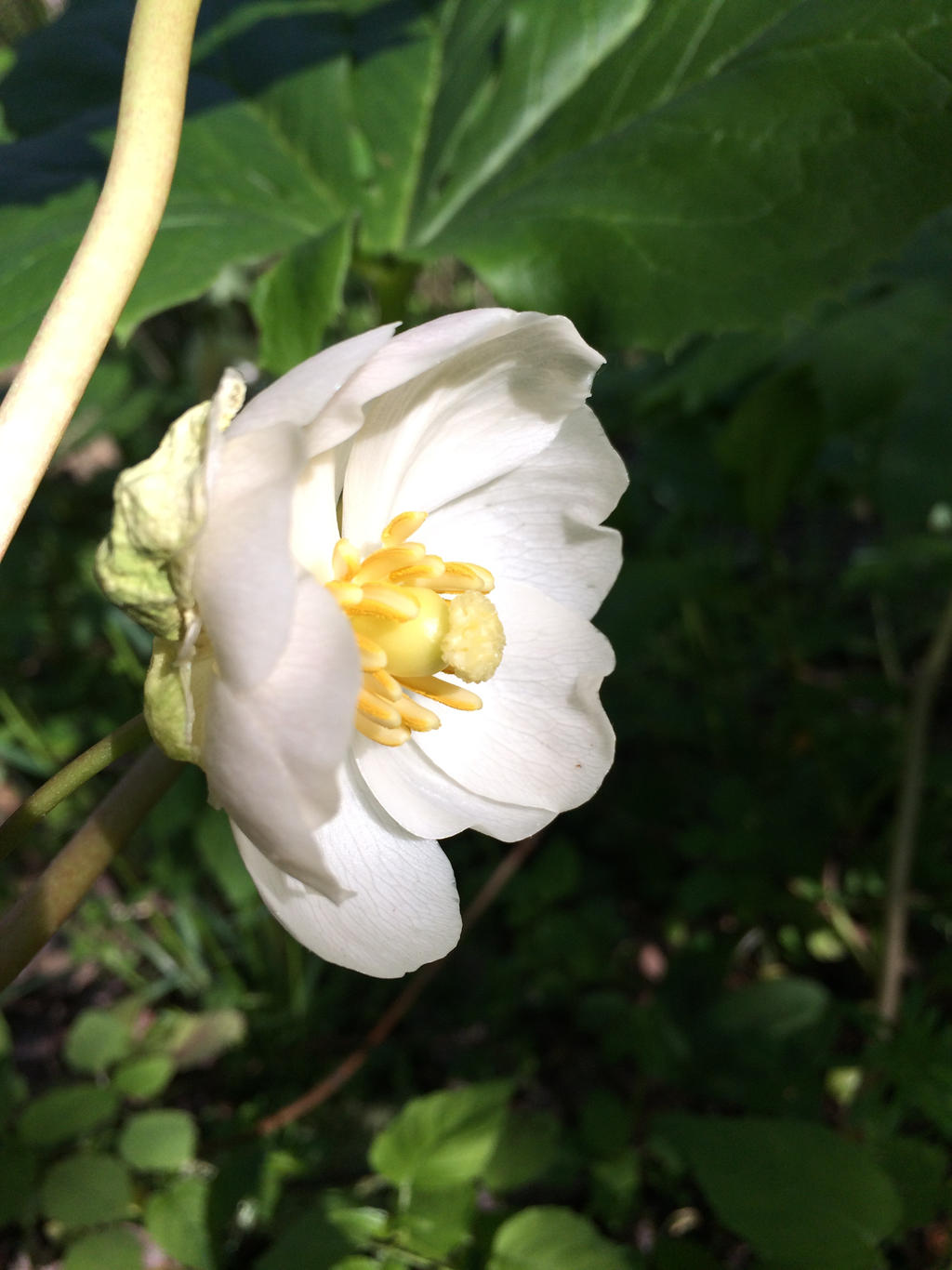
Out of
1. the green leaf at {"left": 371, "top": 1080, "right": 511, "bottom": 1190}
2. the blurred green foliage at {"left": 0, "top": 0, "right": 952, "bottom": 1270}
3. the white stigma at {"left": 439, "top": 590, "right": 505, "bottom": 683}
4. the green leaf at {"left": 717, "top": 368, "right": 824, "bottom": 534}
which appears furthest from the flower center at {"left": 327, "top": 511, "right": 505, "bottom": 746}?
the green leaf at {"left": 717, "top": 368, "right": 824, "bottom": 534}

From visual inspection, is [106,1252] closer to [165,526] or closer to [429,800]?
[429,800]

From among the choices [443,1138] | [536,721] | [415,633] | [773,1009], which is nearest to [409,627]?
[415,633]

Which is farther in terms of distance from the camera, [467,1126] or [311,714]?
[467,1126]

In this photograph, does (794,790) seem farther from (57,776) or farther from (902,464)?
(57,776)

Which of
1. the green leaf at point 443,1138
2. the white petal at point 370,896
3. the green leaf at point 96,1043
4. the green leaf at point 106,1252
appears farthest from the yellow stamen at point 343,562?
the green leaf at point 96,1043

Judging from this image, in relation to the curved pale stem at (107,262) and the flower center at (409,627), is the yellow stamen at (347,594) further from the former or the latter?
the curved pale stem at (107,262)

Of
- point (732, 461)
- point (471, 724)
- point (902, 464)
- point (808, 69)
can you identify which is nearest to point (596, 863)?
point (732, 461)

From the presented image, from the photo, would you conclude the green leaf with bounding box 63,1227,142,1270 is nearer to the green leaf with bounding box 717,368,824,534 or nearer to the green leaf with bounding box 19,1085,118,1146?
the green leaf with bounding box 19,1085,118,1146
